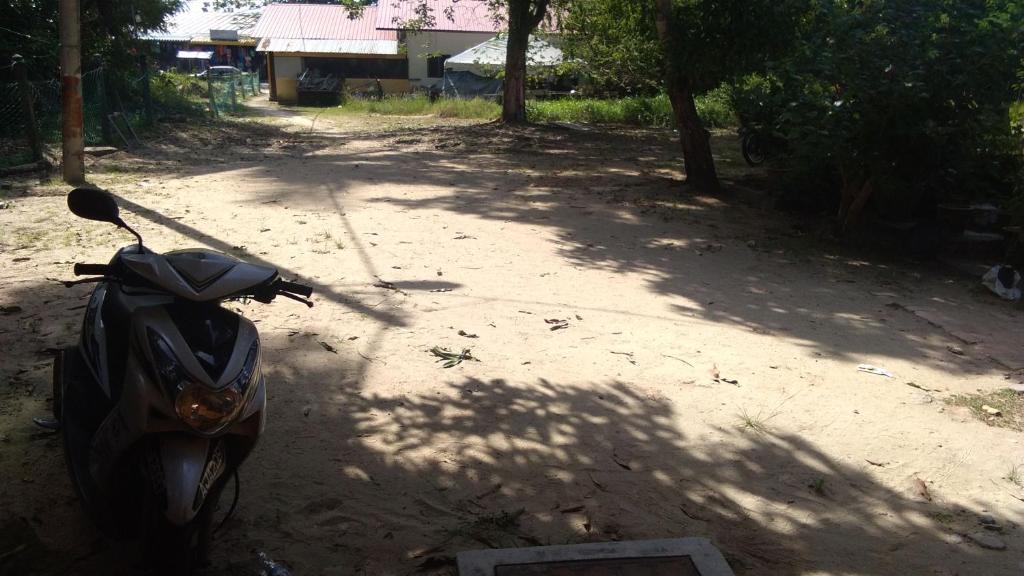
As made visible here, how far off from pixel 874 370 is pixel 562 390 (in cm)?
222

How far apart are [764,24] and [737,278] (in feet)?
12.9

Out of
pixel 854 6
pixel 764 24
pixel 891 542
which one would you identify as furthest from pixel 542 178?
pixel 891 542

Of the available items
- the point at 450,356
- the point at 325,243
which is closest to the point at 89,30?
the point at 325,243

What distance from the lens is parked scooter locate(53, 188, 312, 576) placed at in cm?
257

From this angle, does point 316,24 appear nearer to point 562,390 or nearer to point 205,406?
point 562,390

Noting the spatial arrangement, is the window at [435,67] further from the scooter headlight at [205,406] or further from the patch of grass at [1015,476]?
the scooter headlight at [205,406]

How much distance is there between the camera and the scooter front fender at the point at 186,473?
2512 millimetres

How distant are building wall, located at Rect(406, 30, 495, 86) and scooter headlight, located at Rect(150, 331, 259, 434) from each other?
3461 cm

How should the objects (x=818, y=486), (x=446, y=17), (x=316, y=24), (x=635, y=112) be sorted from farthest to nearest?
(x=316, y=24) → (x=446, y=17) → (x=635, y=112) → (x=818, y=486)

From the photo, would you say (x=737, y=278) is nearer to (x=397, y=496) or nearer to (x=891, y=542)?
(x=891, y=542)

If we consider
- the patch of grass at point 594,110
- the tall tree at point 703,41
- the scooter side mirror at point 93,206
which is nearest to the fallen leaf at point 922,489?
the scooter side mirror at point 93,206

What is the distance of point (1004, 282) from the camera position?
25.1 ft

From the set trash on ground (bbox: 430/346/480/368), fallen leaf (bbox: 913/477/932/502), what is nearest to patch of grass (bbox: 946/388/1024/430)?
fallen leaf (bbox: 913/477/932/502)

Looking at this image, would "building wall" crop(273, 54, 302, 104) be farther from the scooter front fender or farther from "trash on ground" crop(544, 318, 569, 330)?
the scooter front fender
